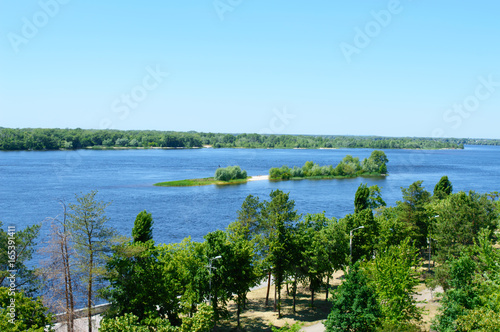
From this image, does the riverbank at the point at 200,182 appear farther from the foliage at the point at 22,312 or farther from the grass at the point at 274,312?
the foliage at the point at 22,312

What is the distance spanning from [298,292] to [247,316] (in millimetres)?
7392

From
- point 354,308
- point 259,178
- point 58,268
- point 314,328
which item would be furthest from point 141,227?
point 259,178

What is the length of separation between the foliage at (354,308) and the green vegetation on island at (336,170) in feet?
302

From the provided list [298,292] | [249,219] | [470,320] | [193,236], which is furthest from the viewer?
[193,236]

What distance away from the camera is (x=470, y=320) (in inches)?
699

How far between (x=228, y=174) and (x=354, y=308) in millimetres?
85207

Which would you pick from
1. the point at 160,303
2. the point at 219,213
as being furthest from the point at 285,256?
the point at 219,213

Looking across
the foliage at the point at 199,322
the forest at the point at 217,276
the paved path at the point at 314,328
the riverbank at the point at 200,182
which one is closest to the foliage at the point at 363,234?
the forest at the point at 217,276

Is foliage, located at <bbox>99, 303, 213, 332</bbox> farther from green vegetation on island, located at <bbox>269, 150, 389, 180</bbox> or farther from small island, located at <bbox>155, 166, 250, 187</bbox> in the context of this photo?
green vegetation on island, located at <bbox>269, 150, 389, 180</bbox>

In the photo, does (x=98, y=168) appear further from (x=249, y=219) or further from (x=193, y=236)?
(x=249, y=219)

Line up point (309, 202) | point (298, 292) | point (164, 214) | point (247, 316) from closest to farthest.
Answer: point (247, 316), point (298, 292), point (164, 214), point (309, 202)

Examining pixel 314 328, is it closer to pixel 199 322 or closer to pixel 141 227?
pixel 199 322

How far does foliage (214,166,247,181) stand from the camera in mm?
104188

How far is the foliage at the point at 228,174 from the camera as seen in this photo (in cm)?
10419
